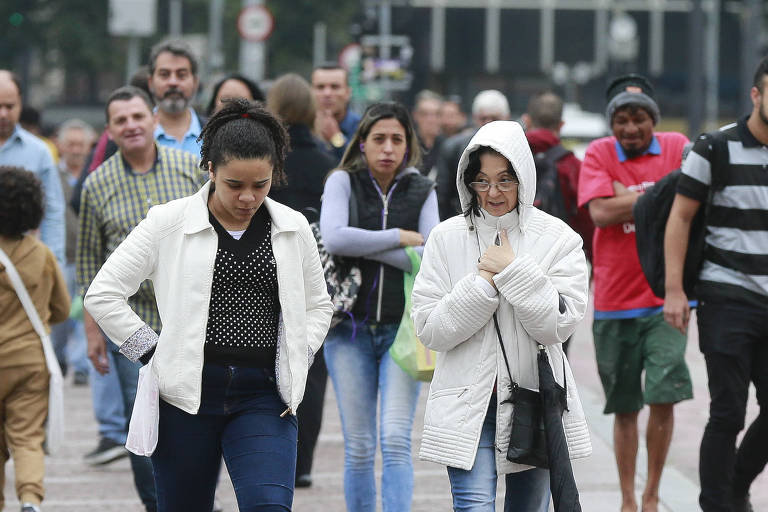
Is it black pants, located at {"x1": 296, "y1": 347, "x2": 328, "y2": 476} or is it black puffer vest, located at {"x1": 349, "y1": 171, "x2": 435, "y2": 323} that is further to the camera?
black pants, located at {"x1": 296, "y1": 347, "x2": 328, "y2": 476}

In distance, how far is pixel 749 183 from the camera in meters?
5.88

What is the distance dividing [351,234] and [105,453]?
119 inches

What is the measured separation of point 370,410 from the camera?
6.33m

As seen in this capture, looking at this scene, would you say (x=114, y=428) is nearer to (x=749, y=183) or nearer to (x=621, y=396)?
(x=621, y=396)

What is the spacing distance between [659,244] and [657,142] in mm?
901

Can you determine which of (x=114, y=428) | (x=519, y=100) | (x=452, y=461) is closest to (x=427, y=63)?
(x=519, y=100)

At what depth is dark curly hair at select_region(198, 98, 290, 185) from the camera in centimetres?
453

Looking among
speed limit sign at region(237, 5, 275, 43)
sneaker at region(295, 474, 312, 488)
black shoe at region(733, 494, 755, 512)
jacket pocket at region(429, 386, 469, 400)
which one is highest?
speed limit sign at region(237, 5, 275, 43)

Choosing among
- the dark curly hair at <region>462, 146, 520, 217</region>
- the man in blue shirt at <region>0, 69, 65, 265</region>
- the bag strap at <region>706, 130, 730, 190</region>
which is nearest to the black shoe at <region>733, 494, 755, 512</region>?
the bag strap at <region>706, 130, 730, 190</region>

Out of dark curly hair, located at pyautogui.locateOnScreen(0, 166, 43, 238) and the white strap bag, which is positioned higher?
dark curly hair, located at pyautogui.locateOnScreen(0, 166, 43, 238)

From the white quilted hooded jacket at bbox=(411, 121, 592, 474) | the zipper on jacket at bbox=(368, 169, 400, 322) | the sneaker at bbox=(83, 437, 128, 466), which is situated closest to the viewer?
the white quilted hooded jacket at bbox=(411, 121, 592, 474)

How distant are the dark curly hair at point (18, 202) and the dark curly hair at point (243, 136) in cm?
211

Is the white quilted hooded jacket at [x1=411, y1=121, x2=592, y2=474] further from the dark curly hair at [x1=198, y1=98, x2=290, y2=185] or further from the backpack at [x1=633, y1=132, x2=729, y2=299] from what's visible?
the backpack at [x1=633, y1=132, x2=729, y2=299]

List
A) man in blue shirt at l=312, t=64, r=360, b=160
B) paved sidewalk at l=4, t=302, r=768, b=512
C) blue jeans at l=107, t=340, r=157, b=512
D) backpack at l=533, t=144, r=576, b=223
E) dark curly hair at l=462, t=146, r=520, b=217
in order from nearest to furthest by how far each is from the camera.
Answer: dark curly hair at l=462, t=146, r=520, b=217
blue jeans at l=107, t=340, r=157, b=512
paved sidewalk at l=4, t=302, r=768, b=512
backpack at l=533, t=144, r=576, b=223
man in blue shirt at l=312, t=64, r=360, b=160
